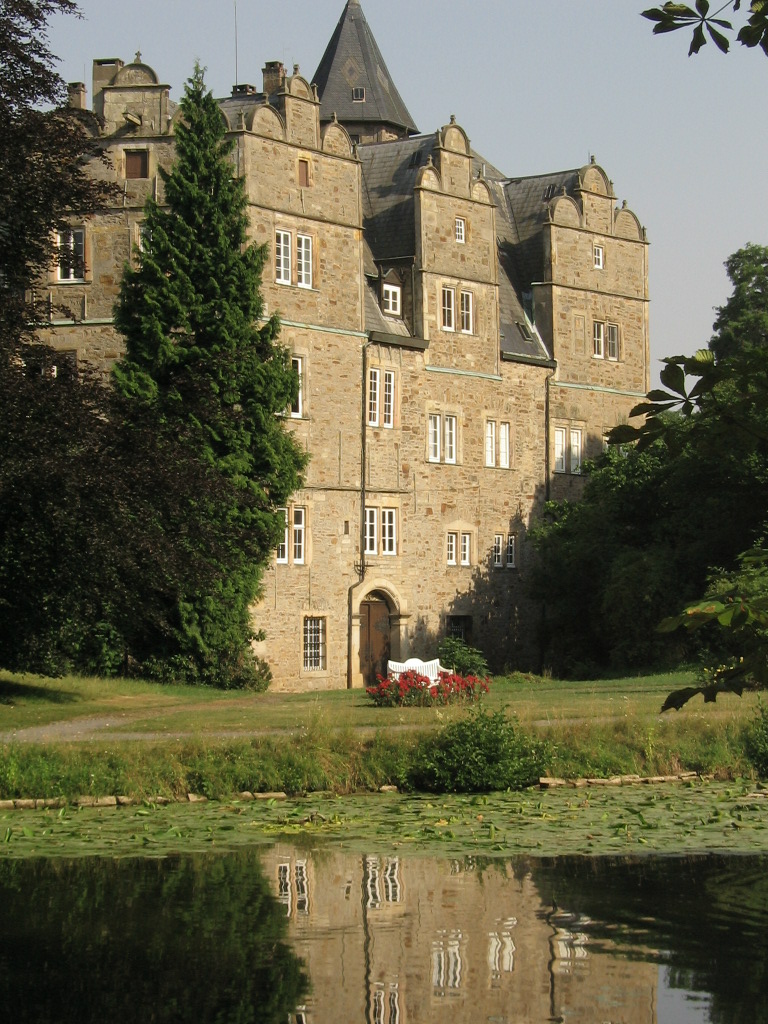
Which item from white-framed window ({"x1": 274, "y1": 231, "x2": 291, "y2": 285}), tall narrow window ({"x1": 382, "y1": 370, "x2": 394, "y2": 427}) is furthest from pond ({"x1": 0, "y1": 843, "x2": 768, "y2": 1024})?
tall narrow window ({"x1": 382, "y1": 370, "x2": 394, "y2": 427})

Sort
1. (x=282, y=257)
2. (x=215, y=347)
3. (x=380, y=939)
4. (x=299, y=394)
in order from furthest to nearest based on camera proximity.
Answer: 1. (x=282, y=257)
2. (x=299, y=394)
3. (x=215, y=347)
4. (x=380, y=939)

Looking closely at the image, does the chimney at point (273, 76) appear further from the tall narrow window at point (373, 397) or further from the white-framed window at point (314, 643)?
the white-framed window at point (314, 643)

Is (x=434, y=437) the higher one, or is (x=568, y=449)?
(x=568, y=449)

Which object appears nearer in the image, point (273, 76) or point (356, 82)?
point (273, 76)

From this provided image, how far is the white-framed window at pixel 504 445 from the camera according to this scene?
162 ft

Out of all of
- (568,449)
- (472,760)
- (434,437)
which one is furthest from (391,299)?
(472,760)

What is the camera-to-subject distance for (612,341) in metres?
53.5

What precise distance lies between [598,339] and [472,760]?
33.7 m

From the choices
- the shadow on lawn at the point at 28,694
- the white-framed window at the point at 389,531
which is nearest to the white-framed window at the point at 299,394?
the white-framed window at the point at 389,531

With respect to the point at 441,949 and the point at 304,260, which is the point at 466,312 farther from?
the point at 441,949

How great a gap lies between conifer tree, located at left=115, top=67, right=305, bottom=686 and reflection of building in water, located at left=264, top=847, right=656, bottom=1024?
71.3 ft

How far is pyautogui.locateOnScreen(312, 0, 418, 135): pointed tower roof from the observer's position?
205 feet

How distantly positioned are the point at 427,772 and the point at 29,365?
10.2 meters

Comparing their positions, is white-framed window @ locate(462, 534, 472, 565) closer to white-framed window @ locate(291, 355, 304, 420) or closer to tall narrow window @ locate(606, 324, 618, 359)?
white-framed window @ locate(291, 355, 304, 420)
